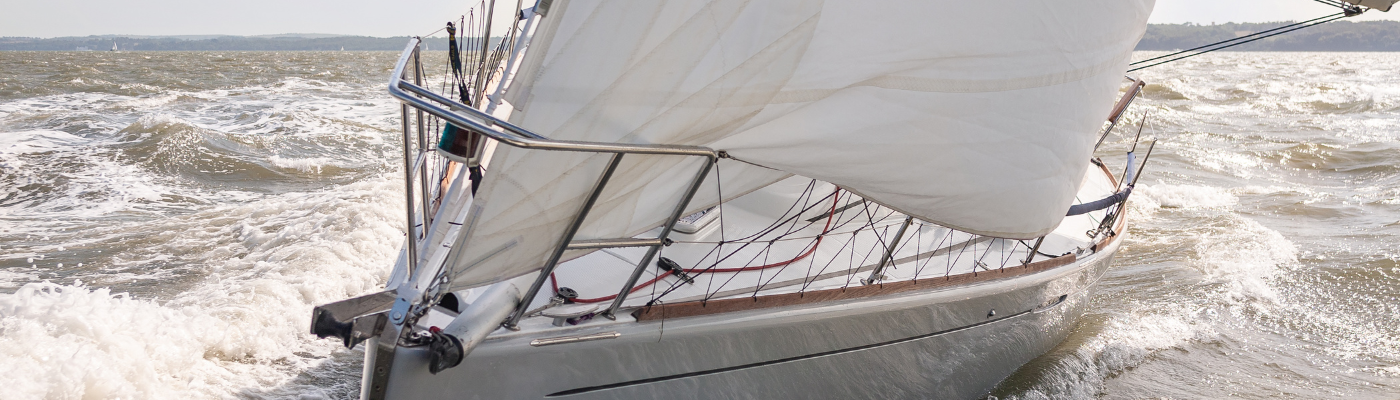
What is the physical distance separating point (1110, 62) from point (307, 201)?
6269 millimetres

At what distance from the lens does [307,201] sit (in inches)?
276

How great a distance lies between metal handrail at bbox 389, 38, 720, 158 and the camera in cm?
178

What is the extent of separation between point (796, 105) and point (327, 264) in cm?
398

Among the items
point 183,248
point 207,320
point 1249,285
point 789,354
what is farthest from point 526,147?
Answer: point 1249,285

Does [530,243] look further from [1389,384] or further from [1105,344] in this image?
[1389,384]

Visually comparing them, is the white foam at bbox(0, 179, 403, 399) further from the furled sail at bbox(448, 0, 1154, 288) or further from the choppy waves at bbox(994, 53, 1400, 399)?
the choppy waves at bbox(994, 53, 1400, 399)

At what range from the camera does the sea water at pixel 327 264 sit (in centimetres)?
377

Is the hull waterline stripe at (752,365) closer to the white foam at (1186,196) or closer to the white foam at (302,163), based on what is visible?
the white foam at (1186,196)

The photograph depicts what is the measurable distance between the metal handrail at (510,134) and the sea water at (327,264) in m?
2.20

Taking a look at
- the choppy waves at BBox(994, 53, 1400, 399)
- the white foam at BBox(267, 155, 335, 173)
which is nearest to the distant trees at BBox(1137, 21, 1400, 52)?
the choppy waves at BBox(994, 53, 1400, 399)

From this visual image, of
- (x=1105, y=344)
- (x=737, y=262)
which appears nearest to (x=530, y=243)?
Result: (x=737, y=262)

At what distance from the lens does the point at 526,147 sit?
5.94 feet

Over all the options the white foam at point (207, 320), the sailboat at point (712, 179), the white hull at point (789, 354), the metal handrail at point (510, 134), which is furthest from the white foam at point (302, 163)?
the metal handrail at point (510, 134)

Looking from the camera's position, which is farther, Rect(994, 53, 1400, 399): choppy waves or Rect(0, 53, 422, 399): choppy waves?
Rect(994, 53, 1400, 399): choppy waves
